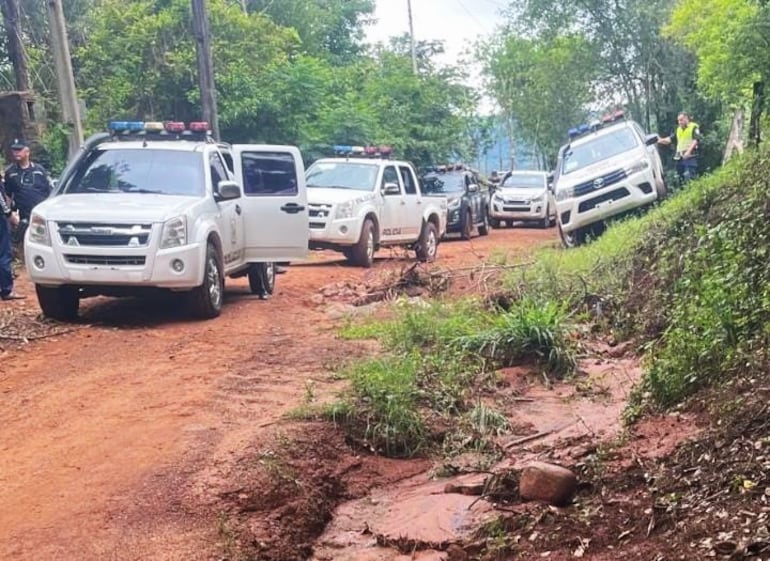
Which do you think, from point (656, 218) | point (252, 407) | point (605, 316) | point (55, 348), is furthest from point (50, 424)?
point (656, 218)

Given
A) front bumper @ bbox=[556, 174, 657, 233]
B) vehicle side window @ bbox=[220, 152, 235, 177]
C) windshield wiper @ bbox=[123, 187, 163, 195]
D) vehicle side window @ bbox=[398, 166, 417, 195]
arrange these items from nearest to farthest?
1. windshield wiper @ bbox=[123, 187, 163, 195]
2. vehicle side window @ bbox=[220, 152, 235, 177]
3. front bumper @ bbox=[556, 174, 657, 233]
4. vehicle side window @ bbox=[398, 166, 417, 195]

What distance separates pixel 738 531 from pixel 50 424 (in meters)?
4.27

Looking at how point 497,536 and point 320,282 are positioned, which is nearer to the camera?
point 497,536

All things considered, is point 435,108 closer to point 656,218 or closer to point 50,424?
point 656,218

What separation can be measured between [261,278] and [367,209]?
14.1 feet

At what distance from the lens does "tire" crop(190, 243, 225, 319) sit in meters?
9.70

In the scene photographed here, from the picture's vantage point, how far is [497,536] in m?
4.45

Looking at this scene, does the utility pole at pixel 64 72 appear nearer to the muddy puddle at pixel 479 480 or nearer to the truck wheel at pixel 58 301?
the truck wheel at pixel 58 301

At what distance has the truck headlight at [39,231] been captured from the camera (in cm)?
924

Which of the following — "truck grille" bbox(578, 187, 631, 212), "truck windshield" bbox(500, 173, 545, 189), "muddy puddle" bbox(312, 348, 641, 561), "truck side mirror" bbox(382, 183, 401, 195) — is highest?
"truck side mirror" bbox(382, 183, 401, 195)

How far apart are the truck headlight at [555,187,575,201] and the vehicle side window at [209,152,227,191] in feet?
21.7

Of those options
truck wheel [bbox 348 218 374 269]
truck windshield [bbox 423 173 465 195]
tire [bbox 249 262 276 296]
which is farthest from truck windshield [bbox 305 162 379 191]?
truck windshield [bbox 423 173 465 195]

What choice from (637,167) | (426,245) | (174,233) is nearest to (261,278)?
(174,233)

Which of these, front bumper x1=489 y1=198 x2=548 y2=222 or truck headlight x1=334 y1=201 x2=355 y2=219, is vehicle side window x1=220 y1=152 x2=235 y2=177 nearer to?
truck headlight x1=334 y1=201 x2=355 y2=219
